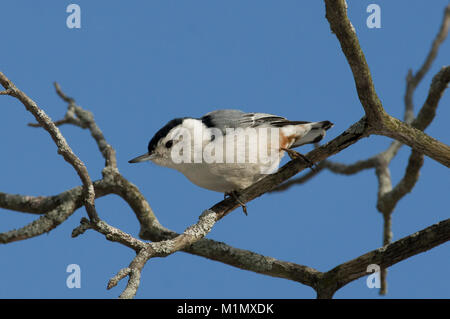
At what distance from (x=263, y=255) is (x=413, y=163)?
127 cm

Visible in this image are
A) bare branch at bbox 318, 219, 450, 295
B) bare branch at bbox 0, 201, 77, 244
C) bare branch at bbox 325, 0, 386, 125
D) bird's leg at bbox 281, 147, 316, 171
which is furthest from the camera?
bare branch at bbox 0, 201, 77, 244

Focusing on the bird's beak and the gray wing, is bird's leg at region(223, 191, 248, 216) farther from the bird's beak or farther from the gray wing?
the bird's beak

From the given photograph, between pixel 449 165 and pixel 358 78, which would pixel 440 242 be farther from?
pixel 358 78

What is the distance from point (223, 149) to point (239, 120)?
225mm

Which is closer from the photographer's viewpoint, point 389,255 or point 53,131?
point 53,131

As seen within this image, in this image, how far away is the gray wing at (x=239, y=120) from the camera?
9.45ft

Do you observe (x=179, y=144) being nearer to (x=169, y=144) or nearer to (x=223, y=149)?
(x=169, y=144)

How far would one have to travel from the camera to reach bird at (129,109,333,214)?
9.08 ft

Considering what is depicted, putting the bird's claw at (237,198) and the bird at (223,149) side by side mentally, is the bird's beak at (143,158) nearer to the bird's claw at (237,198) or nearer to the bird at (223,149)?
the bird at (223,149)

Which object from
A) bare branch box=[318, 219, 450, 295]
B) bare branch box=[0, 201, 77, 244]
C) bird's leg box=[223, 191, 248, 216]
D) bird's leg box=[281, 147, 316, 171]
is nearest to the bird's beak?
bird's leg box=[223, 191, 248, 216]

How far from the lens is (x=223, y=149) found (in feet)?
9.06

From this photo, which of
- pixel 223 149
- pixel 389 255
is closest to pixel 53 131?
pixel 223 149

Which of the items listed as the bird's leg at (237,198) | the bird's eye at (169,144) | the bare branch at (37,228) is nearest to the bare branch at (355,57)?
the bird's leg at (237,198)
